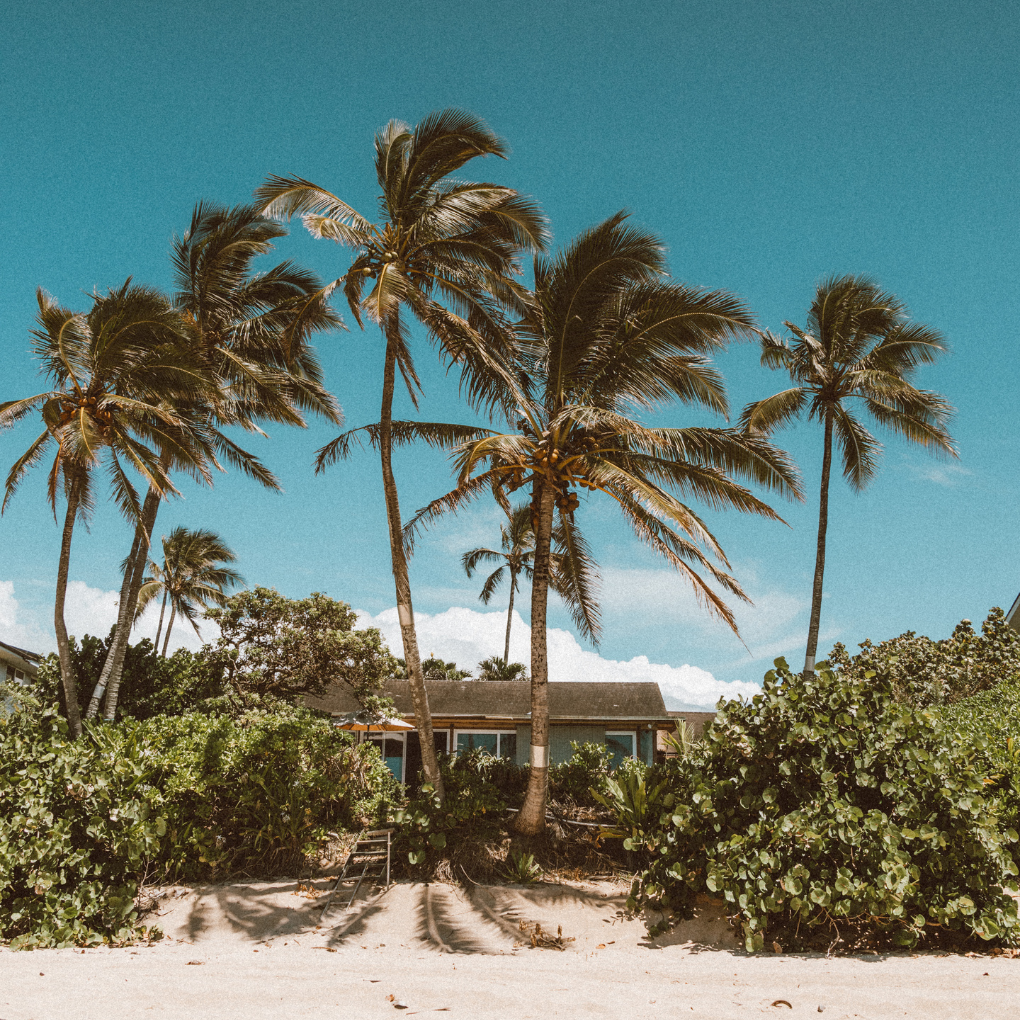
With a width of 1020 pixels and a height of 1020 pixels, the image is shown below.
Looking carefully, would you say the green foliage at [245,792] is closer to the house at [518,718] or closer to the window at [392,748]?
the house at [518,718]

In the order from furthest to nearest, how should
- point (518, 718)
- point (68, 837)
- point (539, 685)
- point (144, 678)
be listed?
point (518, 718), point (144, 678), point (539, 685), point (68, 837)

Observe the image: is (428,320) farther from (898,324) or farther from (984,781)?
(898,324)

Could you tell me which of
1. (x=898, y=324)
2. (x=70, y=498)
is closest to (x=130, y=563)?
(x=70, y=498)

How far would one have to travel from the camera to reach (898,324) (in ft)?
55.6

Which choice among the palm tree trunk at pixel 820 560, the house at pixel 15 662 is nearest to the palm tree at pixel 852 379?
the palm tree trunk at pixel 820 560

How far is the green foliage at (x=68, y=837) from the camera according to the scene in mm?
7969

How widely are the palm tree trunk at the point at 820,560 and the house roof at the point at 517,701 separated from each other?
4.81 meters

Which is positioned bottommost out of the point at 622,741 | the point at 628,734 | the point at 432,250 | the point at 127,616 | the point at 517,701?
the point at 622,741

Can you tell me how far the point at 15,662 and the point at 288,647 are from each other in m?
13.3

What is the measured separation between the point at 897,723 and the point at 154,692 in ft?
44.9

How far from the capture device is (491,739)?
69.6ft

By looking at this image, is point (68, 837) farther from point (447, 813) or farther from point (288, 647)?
point (288, 647)

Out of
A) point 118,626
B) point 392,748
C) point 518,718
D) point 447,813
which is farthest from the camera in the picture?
point 392,748

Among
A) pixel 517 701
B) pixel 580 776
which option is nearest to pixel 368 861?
pixel 580 776
